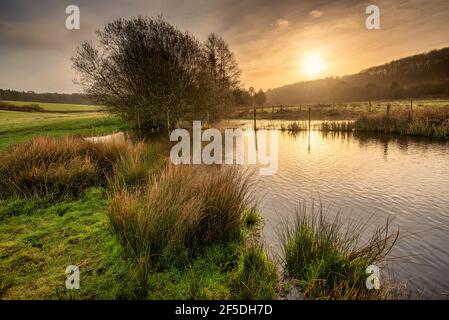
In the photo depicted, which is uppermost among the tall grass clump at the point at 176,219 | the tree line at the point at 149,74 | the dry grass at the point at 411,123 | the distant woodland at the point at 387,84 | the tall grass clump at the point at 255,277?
the distant woodland at the point at 387,84

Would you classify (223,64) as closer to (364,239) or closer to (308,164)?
(308,164)

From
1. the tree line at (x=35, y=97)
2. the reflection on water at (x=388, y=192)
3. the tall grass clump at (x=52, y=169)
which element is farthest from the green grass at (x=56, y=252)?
the tree line at (x=35, y=97)

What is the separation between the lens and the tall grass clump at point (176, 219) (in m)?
3.71

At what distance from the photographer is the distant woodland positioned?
81744 millimetres

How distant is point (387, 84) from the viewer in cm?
10088

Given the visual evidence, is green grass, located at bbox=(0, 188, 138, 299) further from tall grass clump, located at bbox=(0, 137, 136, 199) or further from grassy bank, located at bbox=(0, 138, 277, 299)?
tall grass clump, located at bbox=(0, 137, 136, 199)

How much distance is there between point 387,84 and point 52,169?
120 metres

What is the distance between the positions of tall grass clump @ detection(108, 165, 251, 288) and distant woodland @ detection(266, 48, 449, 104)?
300 ft

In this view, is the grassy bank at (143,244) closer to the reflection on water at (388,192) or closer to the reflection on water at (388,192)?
the reflection on water at (388,192)

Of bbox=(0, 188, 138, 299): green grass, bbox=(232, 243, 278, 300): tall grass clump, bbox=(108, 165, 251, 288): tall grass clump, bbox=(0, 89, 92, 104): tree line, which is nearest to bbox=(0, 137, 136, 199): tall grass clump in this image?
bbox=(0, 188, 138, 299): green grass

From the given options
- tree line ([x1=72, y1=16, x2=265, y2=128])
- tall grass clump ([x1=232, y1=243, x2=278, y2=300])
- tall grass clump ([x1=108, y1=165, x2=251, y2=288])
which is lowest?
tall grass clump ([x1=232, y1=243, x2=278, y2=300])

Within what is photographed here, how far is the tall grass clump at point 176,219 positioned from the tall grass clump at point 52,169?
217cm

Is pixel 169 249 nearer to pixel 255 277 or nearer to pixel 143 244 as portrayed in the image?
A: pixel 143 244
